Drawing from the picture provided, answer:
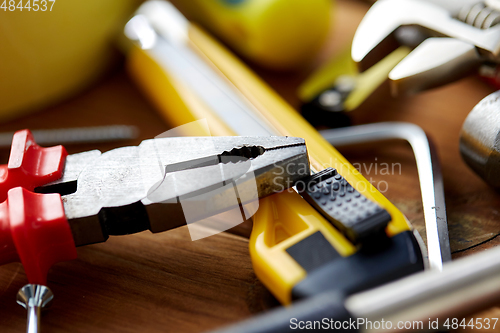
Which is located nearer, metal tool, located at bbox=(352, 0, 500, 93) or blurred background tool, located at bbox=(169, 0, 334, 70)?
metal tool, located at bbox=(352, 0, 500, 93)

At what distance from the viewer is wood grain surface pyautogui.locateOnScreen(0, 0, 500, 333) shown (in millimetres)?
322

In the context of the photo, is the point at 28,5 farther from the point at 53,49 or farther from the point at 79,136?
the point at 79,136

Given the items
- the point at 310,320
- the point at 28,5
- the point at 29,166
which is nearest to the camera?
the point at 310,320

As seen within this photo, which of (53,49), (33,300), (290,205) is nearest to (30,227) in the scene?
(33,300)

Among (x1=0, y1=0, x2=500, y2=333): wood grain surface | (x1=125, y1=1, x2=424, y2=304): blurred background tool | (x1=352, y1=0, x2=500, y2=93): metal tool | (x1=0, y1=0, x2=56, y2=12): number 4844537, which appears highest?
(x1=0, y1=0, x2=56, y2=12): number 4844537

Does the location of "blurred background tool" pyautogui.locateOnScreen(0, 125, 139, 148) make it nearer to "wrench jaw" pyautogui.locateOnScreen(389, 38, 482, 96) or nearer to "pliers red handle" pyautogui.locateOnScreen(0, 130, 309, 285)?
"pliers red handle" pyautogui.locateOnScreen(0, 130, 309, 285)

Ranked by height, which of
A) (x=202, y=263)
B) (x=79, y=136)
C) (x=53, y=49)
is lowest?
(x=202, y=263)

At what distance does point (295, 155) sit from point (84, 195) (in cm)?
17

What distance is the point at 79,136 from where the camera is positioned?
19.9 inches

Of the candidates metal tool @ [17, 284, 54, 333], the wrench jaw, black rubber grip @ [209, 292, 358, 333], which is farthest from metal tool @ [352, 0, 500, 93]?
metal tool @ [17, 284, 54, 333]

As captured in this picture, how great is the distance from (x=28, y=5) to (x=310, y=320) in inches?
18.4

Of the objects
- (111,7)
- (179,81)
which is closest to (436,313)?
(179,81)

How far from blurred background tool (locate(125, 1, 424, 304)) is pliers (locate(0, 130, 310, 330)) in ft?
0.10

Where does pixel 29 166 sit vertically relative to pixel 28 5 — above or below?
below
